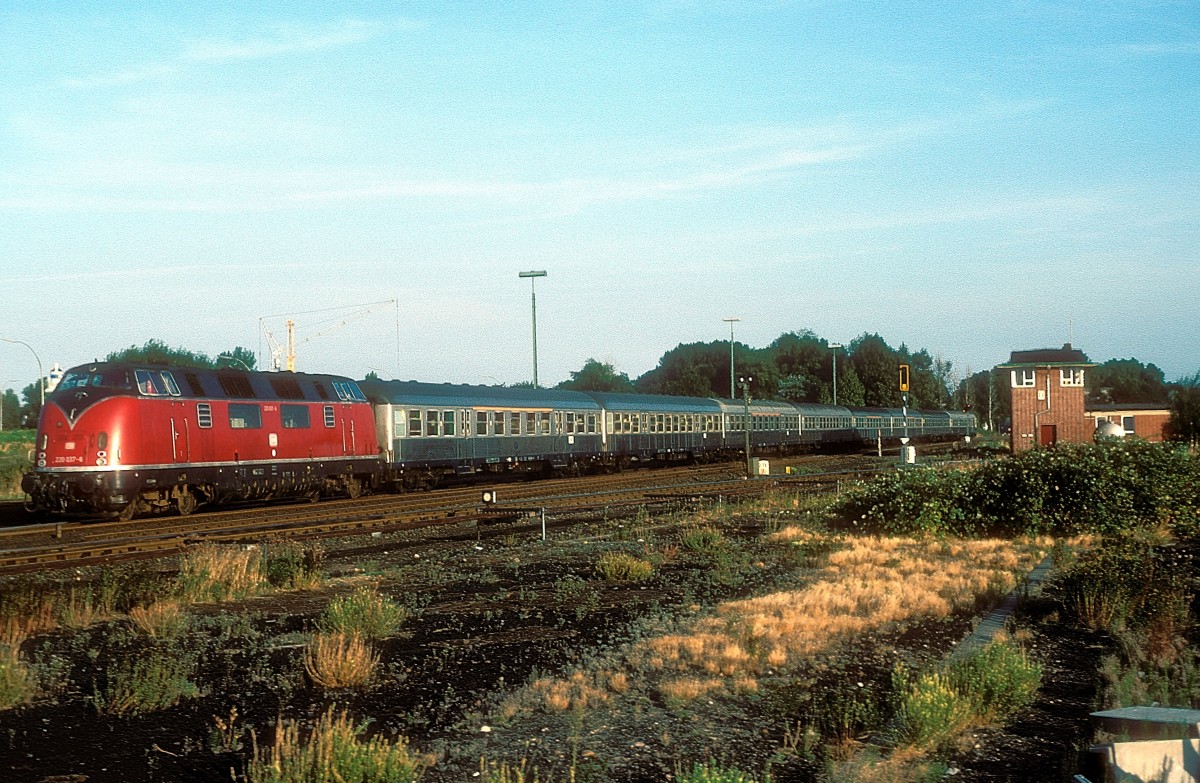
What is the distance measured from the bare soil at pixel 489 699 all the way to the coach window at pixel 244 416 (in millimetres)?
12954

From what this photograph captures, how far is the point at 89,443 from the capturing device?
23234 mm

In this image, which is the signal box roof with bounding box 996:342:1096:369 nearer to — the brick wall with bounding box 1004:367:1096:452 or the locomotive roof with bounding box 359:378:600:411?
the brick wall with bounding box 1004:367:1096:452

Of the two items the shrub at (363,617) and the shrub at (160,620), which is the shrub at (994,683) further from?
the shrub at (160,620)

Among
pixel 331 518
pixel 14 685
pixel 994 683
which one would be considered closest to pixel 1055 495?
pixel 994 683

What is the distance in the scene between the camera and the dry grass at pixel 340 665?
9680 mm

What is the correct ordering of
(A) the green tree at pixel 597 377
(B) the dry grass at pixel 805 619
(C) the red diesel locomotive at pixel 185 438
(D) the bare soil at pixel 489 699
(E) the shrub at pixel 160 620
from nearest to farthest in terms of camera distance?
(D) the bare soil at pixel 489 699, (B) the dry grass at pixel 805 619, (E) the shrub at pixel 160 620, (C) the red diesel locomotive at pixel 185 438, (A) the green tree at pixel 597 377

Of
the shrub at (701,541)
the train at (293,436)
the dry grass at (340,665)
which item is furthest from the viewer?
the train at (293,436)

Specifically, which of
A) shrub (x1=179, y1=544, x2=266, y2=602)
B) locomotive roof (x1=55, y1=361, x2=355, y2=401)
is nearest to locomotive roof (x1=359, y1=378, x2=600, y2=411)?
locomotive roof (x1=55, y1=361, x2=355, y2=401)

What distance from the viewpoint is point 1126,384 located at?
498 feet

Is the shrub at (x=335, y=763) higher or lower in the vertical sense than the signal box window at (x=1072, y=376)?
lower

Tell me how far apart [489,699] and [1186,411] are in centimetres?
5411

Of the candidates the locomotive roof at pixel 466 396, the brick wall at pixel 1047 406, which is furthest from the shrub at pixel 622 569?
the brick wall at pixel 1047 406

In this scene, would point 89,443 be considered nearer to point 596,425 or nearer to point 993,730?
point 993,730

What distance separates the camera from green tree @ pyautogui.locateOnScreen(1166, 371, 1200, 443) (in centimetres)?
5306
